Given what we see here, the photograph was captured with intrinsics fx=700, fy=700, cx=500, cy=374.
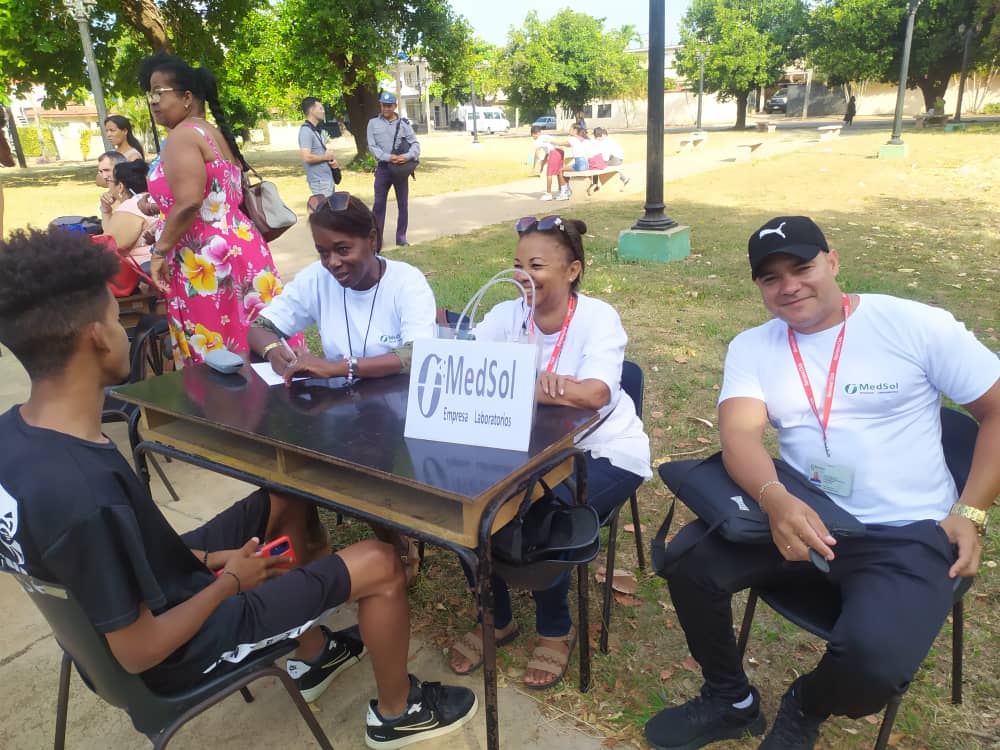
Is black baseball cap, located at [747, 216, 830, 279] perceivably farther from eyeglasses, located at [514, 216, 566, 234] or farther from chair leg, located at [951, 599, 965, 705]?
chair leg, located at [951, 599, 965, 705]

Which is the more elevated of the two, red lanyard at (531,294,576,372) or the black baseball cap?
the black baseball cap

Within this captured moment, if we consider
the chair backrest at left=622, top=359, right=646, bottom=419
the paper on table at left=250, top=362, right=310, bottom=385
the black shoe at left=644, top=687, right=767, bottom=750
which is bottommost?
the black shoe at left=644, top=687, right=767, bottom=750

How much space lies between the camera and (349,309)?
9.16ft

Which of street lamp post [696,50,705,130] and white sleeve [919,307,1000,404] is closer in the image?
white sleeve [919,307,1000,404]

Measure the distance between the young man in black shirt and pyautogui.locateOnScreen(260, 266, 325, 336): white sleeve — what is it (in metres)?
1.20

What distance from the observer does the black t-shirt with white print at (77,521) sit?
1.34m

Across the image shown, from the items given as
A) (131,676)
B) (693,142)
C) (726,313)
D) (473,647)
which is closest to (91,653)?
(131,676)

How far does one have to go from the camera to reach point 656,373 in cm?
499

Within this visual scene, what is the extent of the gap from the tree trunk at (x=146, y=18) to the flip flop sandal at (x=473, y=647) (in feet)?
55.6

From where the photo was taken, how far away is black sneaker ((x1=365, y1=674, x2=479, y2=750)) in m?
2.15

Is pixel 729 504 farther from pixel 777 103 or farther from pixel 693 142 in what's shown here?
pixel 777 103

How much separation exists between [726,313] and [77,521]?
5.63m

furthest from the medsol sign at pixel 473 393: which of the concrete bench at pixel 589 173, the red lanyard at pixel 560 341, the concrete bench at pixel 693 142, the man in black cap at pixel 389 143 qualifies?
the concrete bench at pixel 693 142

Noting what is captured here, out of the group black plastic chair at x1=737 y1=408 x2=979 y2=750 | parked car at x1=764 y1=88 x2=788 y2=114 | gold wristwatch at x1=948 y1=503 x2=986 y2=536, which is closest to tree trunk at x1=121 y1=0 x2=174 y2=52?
black plastic chair at x1=737 y1=408 x2=979 y2=750
